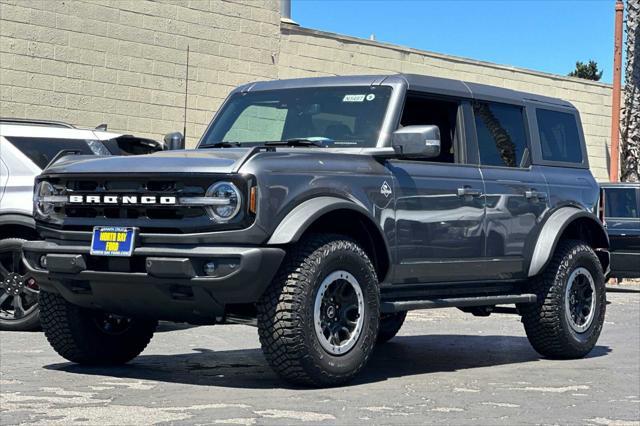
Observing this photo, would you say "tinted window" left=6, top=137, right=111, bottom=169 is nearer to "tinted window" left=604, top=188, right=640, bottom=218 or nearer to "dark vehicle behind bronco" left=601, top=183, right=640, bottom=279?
"dark vehicle behind bronco" left=601, top=183, right=640, bottom=279

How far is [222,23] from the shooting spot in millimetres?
19688

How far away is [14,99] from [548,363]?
973 cm

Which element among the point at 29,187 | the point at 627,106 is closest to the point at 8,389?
the point at 29,187

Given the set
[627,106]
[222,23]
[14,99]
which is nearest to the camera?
[14,99]

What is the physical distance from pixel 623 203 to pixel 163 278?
536 inches

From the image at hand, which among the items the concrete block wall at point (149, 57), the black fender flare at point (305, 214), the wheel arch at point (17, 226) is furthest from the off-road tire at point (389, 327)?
the concrete block wall at point (149, 57)

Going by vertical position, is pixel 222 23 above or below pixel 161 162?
above

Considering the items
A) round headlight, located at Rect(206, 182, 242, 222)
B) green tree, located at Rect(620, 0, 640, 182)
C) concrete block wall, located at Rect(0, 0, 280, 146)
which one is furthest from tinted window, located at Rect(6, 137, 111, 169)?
green tree, located at Rect(620, 0, 640, 182)

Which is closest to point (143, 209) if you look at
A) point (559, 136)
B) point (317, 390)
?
point (317, 390)

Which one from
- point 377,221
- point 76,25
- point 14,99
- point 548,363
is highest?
point 76,25

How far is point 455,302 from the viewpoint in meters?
8.65

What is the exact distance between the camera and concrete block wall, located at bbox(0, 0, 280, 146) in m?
16.9

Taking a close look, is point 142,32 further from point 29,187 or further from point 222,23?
point 29,187

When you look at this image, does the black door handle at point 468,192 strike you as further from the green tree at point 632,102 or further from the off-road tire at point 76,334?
the green tree at point 632,102
